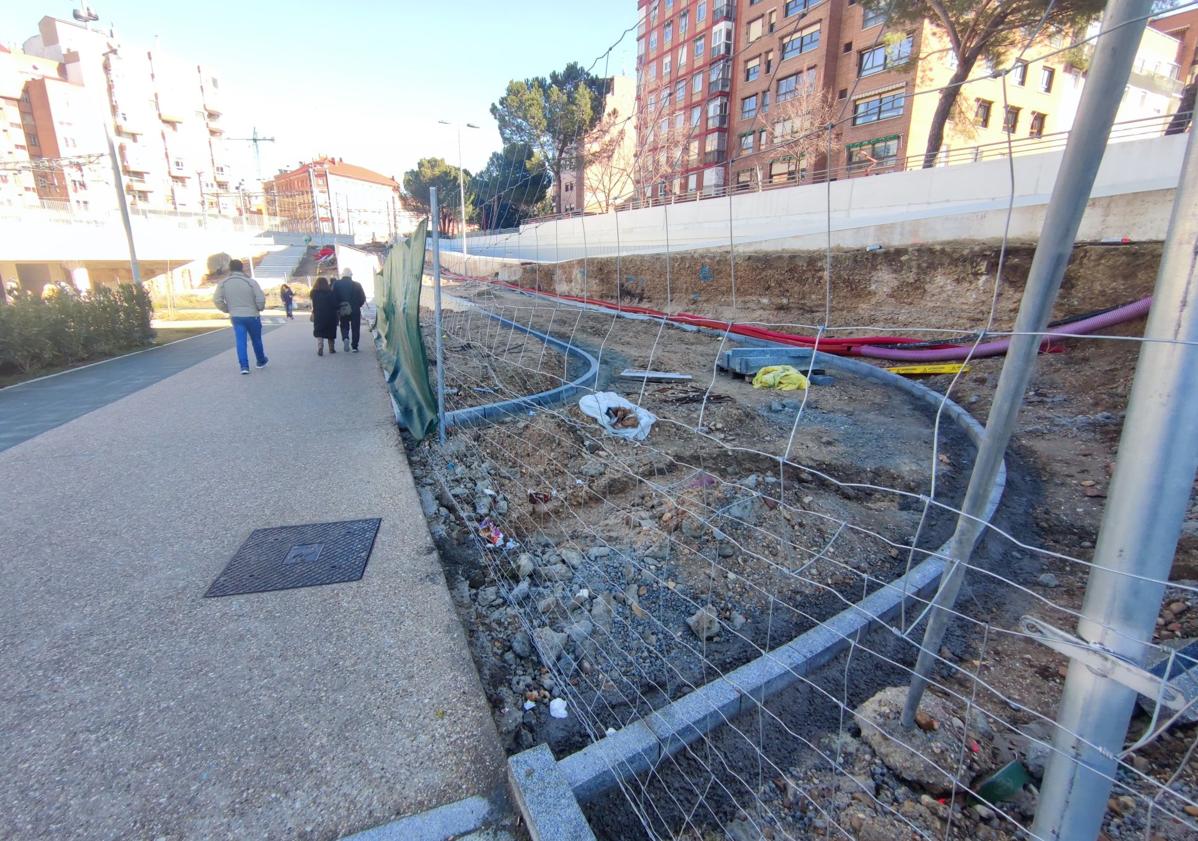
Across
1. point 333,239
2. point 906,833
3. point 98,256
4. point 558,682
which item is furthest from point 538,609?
point 333,239

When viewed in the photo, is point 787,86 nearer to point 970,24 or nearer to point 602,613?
point 970,24

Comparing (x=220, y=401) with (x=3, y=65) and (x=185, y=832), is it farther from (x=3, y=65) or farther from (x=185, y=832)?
(x=3, y=65)

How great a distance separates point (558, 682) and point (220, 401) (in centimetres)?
671

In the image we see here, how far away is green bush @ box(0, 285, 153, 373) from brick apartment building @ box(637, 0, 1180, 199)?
48.9 ft

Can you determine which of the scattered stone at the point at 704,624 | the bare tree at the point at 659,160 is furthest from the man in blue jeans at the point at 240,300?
the bare tree at the point at 659,160

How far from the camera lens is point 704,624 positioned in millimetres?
2936

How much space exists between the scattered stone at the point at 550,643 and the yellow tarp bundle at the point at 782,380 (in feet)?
19.7

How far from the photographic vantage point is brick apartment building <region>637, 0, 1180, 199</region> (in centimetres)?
1973

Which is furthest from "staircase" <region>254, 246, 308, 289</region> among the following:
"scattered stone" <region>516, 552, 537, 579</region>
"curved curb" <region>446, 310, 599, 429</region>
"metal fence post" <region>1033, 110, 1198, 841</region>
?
"metal fence post" <region>1033, 110, 1198, 841</region>

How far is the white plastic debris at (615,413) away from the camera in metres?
5.44

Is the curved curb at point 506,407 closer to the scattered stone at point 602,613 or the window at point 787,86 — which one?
the scattered stone at point 602,613

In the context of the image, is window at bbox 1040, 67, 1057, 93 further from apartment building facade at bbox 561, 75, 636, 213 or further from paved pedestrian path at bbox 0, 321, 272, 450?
paved pedestrian path at bbox 0, 321, 272, 450

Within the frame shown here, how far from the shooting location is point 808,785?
2.16 metres

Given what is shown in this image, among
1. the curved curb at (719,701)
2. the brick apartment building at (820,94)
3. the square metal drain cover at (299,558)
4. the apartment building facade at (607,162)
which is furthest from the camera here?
the apartment building facade at (607,162)
